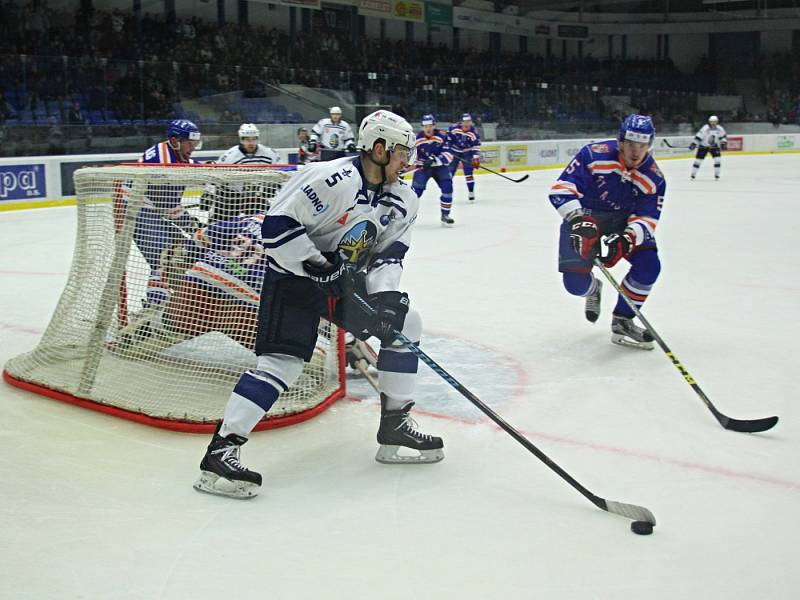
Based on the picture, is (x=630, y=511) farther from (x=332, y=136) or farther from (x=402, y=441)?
(x=332, y=136)

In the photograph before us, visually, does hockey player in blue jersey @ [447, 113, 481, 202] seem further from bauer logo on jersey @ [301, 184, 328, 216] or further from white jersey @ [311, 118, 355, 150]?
bauer logo on jersey @ [301, 184, 328, 216]

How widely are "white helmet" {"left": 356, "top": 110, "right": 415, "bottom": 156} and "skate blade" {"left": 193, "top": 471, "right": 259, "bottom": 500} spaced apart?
103 centimetres

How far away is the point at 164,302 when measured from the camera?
3.66 metres

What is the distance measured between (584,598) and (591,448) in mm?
1036

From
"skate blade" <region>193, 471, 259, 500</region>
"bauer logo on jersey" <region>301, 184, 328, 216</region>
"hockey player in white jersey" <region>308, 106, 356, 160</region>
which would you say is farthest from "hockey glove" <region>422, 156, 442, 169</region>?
"skate blade" <region>193, 471, 259, 500</region>

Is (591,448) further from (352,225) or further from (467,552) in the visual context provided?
(352,225)

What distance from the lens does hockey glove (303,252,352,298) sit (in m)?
2.54

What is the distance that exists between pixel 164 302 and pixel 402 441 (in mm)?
1357

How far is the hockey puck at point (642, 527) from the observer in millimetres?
2285

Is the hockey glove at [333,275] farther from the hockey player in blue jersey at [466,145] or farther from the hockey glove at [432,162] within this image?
the hockey player in blue jersey at [466,145]

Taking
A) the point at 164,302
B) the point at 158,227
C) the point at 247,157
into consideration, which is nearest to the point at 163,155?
the point at 247,157

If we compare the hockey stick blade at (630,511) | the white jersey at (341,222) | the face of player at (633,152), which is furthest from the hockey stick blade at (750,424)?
the face of player at (633,152)

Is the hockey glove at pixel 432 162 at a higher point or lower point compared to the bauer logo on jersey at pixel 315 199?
higher

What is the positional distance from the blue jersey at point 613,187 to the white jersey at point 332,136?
6468 mm
